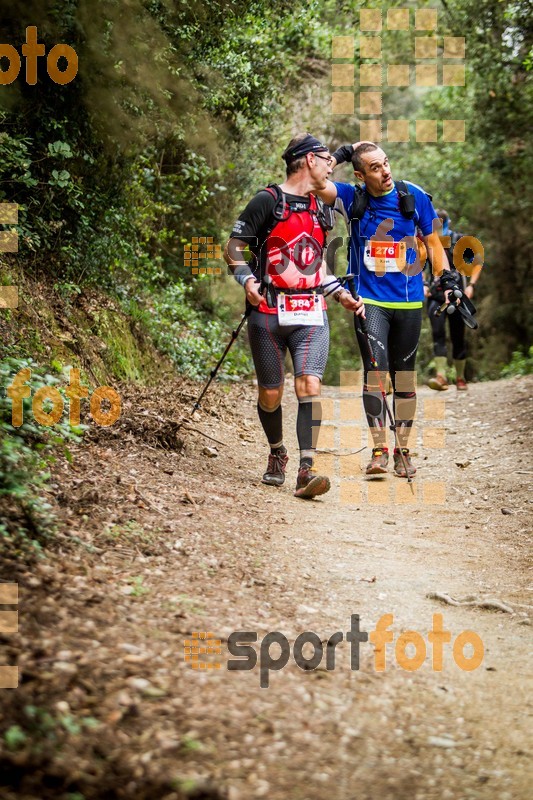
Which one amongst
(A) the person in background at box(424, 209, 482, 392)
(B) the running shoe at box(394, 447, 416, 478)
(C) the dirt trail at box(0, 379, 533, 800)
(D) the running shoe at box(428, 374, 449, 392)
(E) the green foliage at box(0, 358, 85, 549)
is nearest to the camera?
(C) the dirt trail at box(0, 379, 533, 800)

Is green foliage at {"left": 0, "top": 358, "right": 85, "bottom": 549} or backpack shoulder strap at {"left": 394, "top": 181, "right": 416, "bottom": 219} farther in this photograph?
backpack shoulder strap at {"left": 394, "top": 181, "right": 416, "bottom": 219}

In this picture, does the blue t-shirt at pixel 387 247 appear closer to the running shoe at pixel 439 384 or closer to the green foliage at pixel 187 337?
the green foliage at pixel 187 337

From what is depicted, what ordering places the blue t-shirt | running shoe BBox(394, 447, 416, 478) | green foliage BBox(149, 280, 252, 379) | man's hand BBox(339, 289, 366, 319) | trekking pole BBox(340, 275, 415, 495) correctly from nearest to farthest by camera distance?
man's hand BBox(339, 289, 366, 319), trekking pole BBox(340, 275, 415, 495), the blue t-shirt, running shoe BBox(394, 447, 416, 478), green foliage BBox(149, 280, 252, 379)

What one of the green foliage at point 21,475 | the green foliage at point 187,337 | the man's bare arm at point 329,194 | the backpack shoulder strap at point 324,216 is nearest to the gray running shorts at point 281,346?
the backpack shoulder strap at point 324,216

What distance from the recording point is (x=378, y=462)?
7160 millimetres

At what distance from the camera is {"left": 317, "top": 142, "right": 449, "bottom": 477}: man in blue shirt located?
6.81 metres

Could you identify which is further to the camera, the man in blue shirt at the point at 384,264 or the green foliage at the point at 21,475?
the man in blue shirt at the point at 384,264

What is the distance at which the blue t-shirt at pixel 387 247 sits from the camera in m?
6.90

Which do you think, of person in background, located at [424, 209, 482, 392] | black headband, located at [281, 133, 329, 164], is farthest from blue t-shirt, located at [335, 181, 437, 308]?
person in background, located at [424, 209, 482, 392]

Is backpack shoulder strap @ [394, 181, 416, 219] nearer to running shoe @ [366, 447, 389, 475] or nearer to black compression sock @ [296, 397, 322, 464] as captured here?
black compression sock @ [296, 397, 322, 464]

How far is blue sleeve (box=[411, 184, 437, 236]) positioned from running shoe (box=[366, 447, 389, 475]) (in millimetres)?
1940

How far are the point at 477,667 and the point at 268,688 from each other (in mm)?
1044

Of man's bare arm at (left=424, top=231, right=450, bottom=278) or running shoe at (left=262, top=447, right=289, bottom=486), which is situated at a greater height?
man's bare arm at (left=424, top=231, right=450, bottom=278)

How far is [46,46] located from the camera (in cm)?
677
